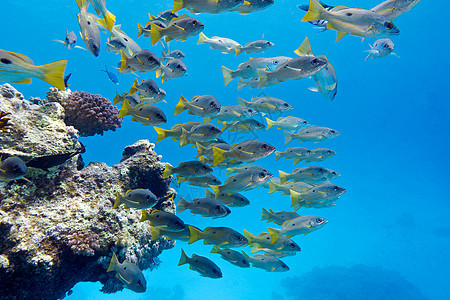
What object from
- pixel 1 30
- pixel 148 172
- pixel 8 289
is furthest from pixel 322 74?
pixel 1 30

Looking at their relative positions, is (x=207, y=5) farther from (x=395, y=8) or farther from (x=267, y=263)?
(x=267, y=263)

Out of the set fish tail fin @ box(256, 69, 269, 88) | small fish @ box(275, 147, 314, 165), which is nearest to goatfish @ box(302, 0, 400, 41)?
fish tail fin @ box(256, 69, 269, 88)

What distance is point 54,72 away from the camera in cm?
225

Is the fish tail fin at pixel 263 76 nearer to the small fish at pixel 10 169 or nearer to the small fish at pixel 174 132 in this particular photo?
the small fish at pixel 174 132

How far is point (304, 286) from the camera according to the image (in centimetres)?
1867

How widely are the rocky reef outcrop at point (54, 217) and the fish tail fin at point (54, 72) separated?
232 centimetres

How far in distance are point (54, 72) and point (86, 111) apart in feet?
13.8

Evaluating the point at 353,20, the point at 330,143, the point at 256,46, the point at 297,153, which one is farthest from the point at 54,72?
the point at 330,143

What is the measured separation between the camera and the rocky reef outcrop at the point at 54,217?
3.34 meters

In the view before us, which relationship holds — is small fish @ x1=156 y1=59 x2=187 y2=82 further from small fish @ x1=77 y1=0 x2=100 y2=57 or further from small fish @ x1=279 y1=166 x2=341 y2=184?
small fish @ x1=279 y1=166 x2=341 y2=184

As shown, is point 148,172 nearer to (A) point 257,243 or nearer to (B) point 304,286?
(A) point 257,243

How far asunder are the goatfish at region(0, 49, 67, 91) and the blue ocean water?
27.5 ft

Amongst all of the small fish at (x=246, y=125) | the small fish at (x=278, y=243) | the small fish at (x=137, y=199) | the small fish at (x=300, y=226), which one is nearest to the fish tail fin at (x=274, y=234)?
the small fish at (x=300, y=226)

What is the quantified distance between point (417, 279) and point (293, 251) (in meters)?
32.0
